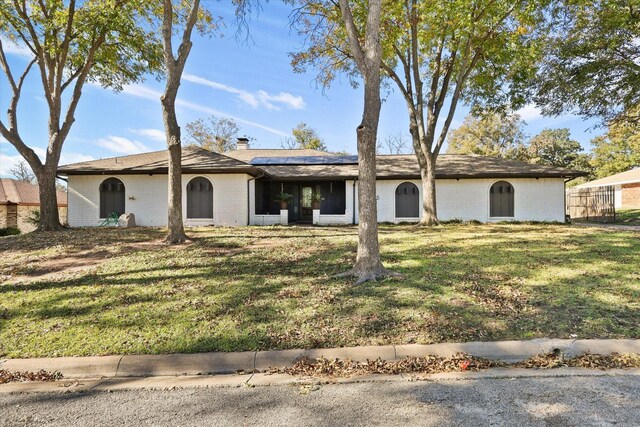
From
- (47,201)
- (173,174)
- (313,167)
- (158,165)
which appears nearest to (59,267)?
(173,174)

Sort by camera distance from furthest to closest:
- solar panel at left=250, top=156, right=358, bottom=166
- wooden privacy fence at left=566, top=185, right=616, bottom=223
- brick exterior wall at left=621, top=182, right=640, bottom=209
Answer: brick exterior wall at left=621, top=182, right=640, bottom=209 < solar panel at left=250, top=156, right=358, bottom=166 < wooden privacy fence at left=566, top=185, right=616, bottom=223

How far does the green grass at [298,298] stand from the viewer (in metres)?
3.85

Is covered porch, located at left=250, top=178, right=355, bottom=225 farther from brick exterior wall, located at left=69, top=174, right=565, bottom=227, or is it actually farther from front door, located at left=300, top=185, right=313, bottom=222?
brick exterior wall, located at left=69, top=174, right=565, bottom=227

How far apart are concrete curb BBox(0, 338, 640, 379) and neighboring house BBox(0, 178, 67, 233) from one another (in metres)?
19.1

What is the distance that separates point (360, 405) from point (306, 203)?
15959 millimetres

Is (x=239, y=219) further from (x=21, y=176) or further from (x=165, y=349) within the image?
(x=21, y=176)

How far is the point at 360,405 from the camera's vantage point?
2686 mm

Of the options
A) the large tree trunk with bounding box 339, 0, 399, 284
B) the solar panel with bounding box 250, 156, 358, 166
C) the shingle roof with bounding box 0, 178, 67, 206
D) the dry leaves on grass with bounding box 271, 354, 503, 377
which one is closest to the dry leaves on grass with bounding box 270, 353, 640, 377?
the dry leaves on grass with bounding box 271, 354, 503, 377

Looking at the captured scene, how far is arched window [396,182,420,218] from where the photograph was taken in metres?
16.6

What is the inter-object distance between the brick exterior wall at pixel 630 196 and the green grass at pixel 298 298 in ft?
88.0

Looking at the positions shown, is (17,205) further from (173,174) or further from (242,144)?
(173,174)

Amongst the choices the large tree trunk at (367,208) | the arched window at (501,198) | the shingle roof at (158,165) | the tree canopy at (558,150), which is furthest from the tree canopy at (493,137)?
the large tree trunk at (367,208)

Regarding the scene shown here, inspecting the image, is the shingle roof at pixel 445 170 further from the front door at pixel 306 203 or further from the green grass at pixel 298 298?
the green grass at pixel 298 298

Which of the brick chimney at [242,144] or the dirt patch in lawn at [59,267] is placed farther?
the brick chimney at [242,144]
